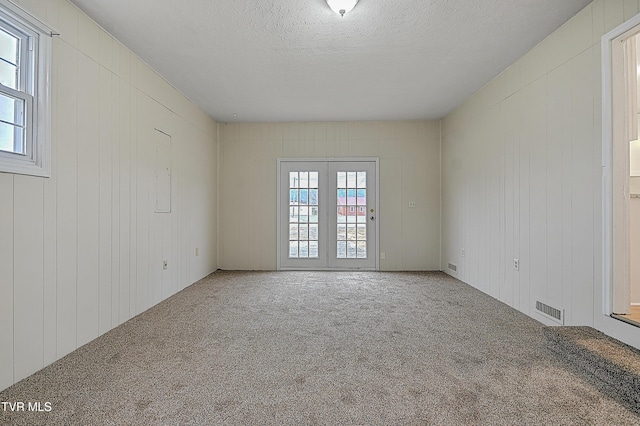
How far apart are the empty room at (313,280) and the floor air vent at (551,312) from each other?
0.02 meters

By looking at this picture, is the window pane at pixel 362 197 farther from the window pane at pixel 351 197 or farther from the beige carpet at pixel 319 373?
the beige carpet at pixel 319 373

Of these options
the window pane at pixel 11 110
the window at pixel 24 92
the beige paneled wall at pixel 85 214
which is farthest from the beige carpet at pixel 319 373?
the window pane at pixel 11 110

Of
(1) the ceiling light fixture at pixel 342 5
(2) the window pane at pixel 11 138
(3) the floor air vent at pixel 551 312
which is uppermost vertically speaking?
(1) the ceiling light fixture at pixel 342 5

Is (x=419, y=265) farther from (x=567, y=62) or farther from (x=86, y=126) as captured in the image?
(x=86, y=126)

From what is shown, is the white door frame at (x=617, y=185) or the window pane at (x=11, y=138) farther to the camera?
the white door frame at (x=617, y=185)

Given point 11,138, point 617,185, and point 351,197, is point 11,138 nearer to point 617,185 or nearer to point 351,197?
point 617,185

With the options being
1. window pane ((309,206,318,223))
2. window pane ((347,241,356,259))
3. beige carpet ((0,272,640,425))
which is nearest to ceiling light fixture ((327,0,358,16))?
beige carpet ((0,272,640,425))

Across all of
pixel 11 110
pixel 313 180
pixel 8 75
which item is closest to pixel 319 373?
pixel 11 110

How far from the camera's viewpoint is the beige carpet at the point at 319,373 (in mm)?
1789

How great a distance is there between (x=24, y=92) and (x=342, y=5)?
7.15ft

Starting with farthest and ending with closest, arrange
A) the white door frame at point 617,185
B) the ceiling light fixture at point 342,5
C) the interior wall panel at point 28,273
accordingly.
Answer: the ceiling light fixture at point 342,5 → the white door frame at point 617,185 → the interior wall panel at point 28,273

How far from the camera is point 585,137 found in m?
2.67

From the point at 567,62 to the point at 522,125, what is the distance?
74 cm

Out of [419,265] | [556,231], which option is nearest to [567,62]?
[556,231]
